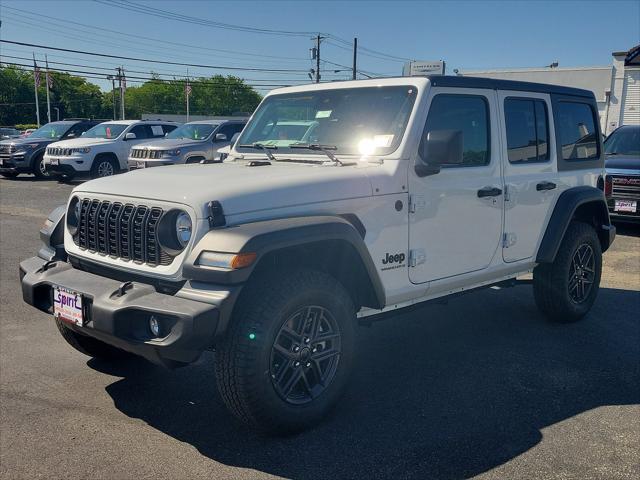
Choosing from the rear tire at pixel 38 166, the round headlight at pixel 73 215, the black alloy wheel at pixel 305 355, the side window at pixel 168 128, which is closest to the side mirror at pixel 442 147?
the black alloy wheel at pixel 305 355

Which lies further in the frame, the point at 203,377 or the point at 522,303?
the point at 522,303

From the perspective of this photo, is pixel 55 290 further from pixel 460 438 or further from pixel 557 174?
pixel 557 174

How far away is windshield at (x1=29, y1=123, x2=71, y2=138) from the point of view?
750 inches

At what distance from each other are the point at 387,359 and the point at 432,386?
1.88 feet

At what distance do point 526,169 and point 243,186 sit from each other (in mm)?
2579

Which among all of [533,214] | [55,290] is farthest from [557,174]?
[55,290]

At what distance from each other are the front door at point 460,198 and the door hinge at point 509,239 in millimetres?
65

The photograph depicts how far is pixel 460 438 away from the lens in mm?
3418

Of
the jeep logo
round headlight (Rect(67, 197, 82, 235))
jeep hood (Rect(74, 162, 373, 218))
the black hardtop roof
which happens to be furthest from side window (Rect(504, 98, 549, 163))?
round headlight (Rect(67, 197, 82, 235))

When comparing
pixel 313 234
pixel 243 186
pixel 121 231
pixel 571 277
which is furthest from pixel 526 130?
pixel 121 231

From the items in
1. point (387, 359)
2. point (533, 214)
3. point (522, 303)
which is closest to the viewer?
point (387, 359)

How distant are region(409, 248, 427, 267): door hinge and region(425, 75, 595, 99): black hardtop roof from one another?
1.13 metres

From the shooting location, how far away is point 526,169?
16.0 feet

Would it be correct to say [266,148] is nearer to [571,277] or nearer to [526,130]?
[526,130]
